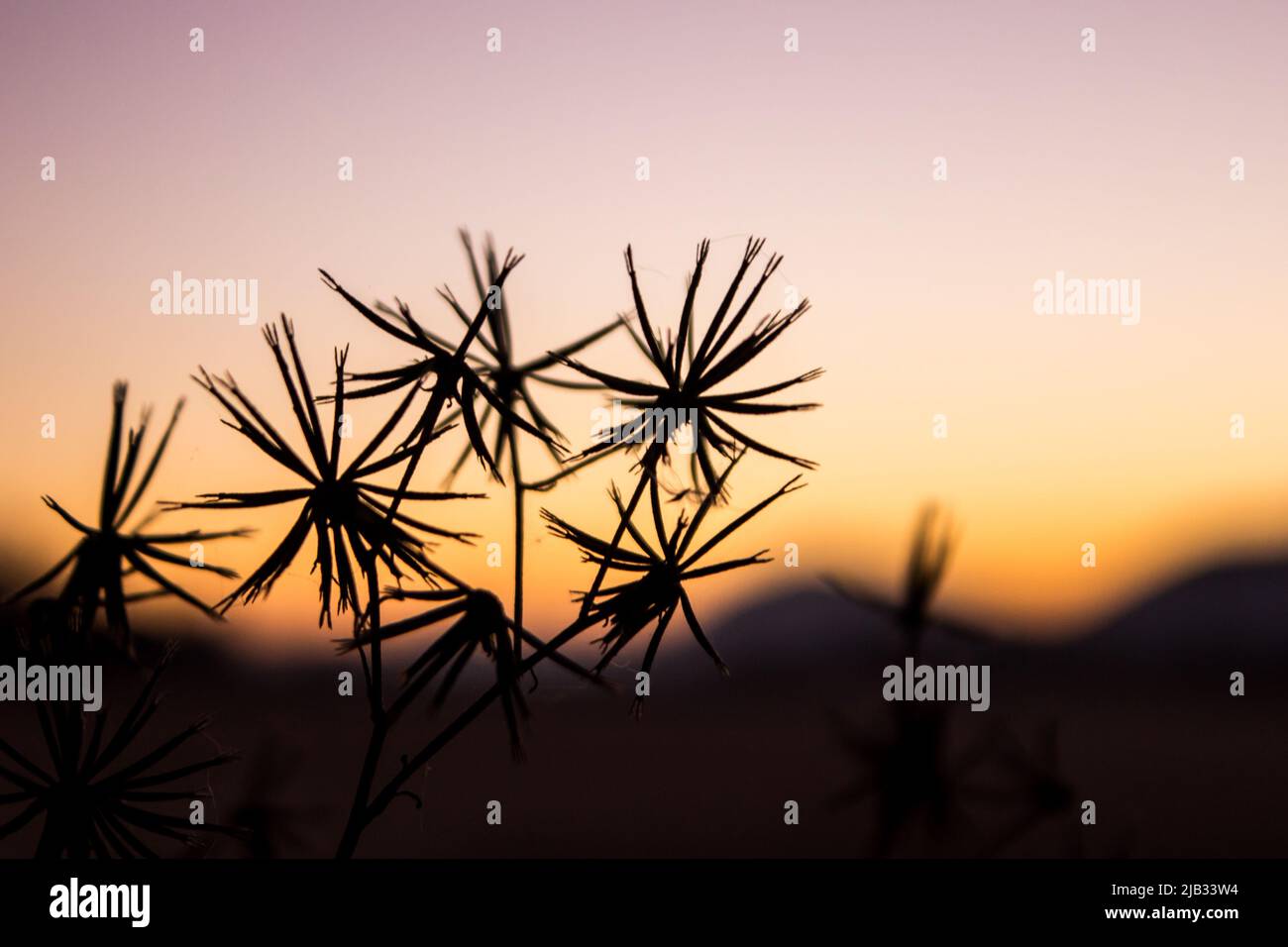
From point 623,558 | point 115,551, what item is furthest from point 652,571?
point 115,551

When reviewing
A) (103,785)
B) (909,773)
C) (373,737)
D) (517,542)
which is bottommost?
(909,773)

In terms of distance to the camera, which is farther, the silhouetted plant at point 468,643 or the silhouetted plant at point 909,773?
the silhouetted plant at point 909,773

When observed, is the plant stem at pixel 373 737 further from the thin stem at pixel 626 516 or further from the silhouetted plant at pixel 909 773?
the silhouetted plant at pixel 909 773

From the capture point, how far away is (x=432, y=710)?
2312mm

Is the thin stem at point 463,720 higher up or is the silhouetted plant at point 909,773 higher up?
the thin stem at point 463,720

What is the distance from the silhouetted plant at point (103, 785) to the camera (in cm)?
250

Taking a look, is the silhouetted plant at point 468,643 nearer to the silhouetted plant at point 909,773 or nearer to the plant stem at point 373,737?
the plant stem at point 373,737

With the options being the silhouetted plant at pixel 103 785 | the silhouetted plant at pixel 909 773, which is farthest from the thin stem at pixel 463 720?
the silhouetted plant at pixel 909 773

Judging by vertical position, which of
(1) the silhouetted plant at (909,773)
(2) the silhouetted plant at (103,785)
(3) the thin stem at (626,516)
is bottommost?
(1) the silhouetted plant at (909,773)

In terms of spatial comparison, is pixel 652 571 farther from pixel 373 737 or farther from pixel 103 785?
pixel 103 785

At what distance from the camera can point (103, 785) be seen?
254 cm

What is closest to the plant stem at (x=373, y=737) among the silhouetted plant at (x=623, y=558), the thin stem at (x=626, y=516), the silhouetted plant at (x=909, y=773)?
the silhouetted plant at (x=623, y=558)
